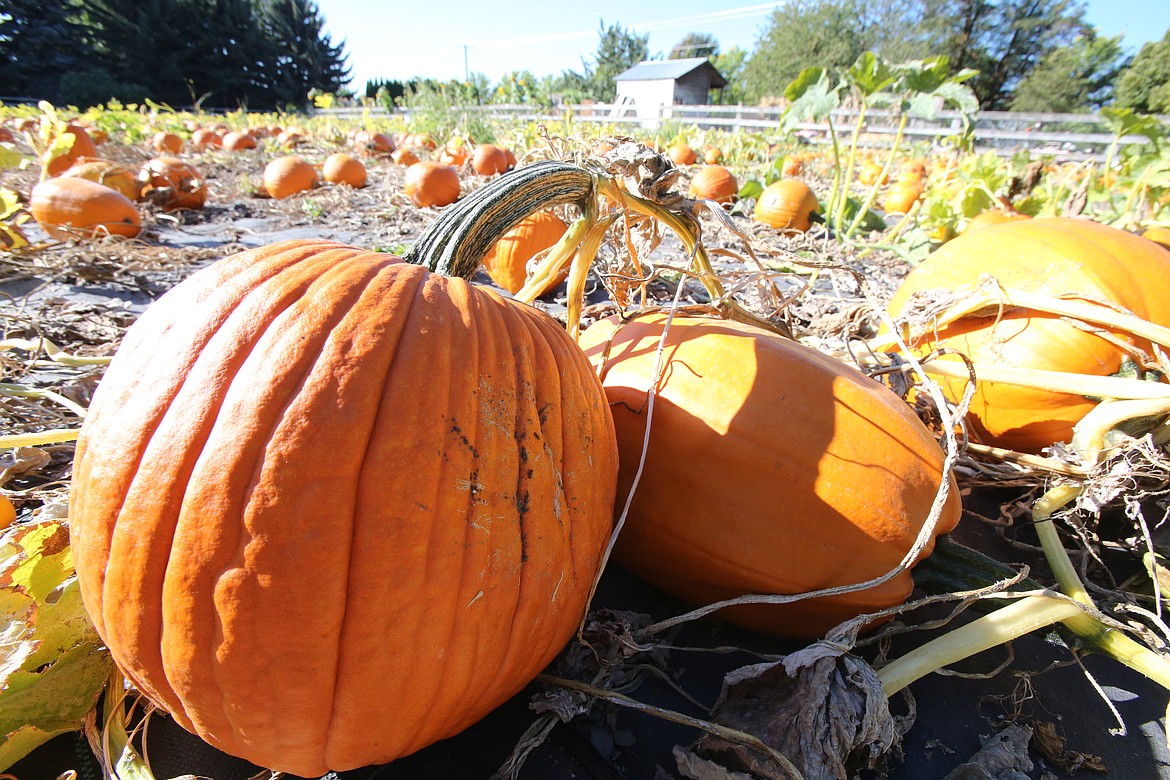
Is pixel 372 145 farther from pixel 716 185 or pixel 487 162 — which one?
pixel 716 185

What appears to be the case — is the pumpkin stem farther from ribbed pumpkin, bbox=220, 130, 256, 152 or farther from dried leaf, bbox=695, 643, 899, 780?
ribbed pumpkin, bbox=220, 130, 256, 152

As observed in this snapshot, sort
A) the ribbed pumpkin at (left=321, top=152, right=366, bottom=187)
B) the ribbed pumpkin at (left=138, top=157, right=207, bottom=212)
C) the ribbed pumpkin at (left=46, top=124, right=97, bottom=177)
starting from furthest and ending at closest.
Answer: the ribbed pumpkin at (left=321, top=152, right=366, bottom=187) → the ribbed pumpkin at (left=46, top=124, right=97, bottom=177) → the ribbed pumpkin at (left=138, top=157, right=207, bottom=212)

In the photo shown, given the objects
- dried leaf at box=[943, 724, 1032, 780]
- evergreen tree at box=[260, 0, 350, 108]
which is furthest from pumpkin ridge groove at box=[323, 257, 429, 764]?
evergreen tree at box=[260, 0, 350, 108]

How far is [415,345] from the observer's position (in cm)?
89

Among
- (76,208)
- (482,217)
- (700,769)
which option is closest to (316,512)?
(482,217)

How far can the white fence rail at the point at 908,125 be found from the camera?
47.4ft

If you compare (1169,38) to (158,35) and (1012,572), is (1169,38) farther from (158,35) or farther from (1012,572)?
(158,35)

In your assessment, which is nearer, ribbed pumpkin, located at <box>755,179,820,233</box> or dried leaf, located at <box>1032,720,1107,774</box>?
dried leaf, located at <box>1032,720,1107,774</box>

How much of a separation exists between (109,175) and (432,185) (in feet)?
8.89

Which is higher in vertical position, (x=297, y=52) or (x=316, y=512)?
(x=297, y=52)

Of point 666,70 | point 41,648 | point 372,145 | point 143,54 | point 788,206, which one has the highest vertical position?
point 666,70

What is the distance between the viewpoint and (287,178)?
6547mm

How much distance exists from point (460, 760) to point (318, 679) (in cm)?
41

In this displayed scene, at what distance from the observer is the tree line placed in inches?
1211
